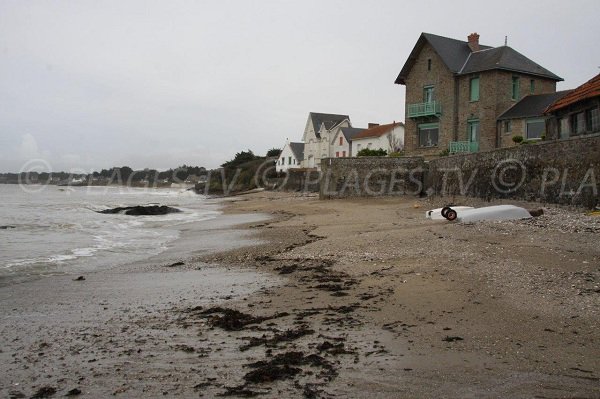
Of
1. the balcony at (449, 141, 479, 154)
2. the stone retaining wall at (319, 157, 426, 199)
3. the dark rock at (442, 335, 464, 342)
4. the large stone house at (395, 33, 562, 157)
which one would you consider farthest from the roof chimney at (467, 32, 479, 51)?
the dark rock at (442, 335, 464, 342)

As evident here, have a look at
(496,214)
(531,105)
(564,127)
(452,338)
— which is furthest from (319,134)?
(452,338)

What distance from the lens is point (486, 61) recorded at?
2847 cm

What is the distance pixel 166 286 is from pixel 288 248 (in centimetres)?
405

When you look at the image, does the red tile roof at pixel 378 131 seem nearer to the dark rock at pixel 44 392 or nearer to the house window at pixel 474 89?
the house window at pixel 474 89

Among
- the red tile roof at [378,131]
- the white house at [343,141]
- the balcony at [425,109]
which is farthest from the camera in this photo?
the white house at [343,141]

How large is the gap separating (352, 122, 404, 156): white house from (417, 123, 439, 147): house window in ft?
36.8

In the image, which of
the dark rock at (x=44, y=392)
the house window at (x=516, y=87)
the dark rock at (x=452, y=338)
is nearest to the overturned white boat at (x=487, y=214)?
the dark rock at (x=452, y=338)

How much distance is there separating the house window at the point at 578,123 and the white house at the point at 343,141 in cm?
3270

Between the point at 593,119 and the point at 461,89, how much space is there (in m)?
13.9

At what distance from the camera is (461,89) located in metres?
28.9

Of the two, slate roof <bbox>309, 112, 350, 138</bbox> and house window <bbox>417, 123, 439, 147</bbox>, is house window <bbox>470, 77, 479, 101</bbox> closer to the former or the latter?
house window <bbox>417, 123, 439, 147</bbox>

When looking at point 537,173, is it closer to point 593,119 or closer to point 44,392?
point 593,119

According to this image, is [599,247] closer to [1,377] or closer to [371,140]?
[1,377]

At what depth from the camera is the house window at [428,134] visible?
30.3m
